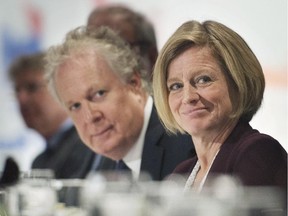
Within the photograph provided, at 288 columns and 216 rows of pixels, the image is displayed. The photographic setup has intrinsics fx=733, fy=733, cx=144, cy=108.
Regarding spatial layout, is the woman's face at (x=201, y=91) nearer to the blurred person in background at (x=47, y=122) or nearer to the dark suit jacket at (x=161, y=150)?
the dark suit jacket at (x=161, y=150)

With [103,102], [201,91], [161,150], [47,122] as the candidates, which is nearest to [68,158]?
[47,122]

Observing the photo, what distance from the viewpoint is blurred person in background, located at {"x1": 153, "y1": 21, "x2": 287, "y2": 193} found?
2.32m

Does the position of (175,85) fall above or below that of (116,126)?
above

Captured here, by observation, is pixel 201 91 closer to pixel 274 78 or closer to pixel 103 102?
pixel 274 78

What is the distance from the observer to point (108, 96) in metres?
2.67

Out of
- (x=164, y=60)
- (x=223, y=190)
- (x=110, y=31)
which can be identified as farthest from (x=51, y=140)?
(x=223, y=190)

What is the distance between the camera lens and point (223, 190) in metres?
2.26

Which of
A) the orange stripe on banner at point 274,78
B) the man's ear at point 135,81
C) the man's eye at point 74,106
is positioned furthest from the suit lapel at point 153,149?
the orange stripe on banner at point 274,78

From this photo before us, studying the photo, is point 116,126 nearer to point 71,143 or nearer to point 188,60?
point 71,143

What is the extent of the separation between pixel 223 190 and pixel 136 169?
1.46 ft

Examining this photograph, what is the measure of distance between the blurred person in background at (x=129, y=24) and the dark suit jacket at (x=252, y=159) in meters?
0.48

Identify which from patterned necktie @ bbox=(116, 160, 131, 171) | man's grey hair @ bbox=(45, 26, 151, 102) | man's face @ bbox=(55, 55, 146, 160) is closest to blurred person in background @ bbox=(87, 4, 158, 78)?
man's grey hair @ bbox=(45, 26, 151, 102)

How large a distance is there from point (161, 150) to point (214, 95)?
1.11 ft

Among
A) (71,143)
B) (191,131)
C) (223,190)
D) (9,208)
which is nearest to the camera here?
(223,190)
